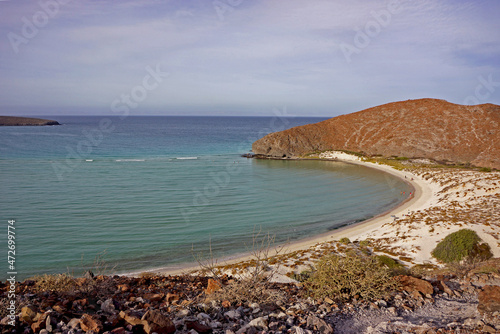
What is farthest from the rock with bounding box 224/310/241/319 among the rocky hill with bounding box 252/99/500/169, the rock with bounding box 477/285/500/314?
the rocky hill with bounding box 252/99/500/169

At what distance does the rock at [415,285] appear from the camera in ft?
23.2

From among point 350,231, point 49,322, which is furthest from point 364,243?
point 49,322

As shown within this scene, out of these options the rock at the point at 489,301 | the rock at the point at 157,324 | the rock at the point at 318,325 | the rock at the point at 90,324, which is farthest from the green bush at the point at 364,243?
the rock at the point at 90,324

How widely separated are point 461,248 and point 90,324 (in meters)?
16.0

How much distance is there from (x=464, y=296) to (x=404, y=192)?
30.3 m

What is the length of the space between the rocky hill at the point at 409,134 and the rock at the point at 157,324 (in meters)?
59.2

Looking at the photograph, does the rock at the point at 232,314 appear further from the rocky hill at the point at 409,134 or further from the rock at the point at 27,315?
the rocky hill at the point at 409,134

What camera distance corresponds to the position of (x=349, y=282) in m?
7.14

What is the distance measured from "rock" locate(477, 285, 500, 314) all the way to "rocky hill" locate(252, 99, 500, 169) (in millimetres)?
54350

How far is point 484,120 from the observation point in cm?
6234

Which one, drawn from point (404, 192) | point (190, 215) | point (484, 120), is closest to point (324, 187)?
point (404, 192)

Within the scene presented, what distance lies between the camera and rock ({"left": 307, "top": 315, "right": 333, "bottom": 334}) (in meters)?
5.30

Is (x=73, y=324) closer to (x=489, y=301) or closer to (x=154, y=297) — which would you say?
(x=154, y=297)

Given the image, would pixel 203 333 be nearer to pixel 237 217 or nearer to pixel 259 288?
pixel 259 288
